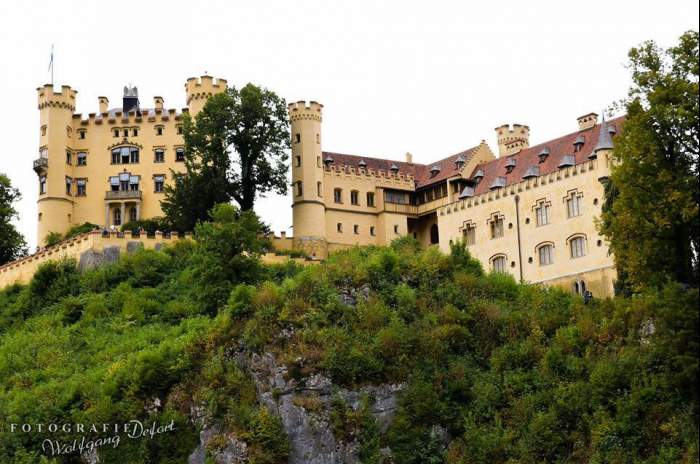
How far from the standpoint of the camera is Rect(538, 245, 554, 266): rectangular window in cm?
7200

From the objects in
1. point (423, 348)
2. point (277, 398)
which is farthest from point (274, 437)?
point (423, 348)

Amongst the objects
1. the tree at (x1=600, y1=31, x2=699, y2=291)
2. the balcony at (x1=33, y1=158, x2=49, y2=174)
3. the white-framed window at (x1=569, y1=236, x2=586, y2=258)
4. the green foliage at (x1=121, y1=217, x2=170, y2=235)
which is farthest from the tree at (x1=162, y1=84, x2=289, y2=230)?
the tree at (x1=600, y1=31, x2=699, y2=291)

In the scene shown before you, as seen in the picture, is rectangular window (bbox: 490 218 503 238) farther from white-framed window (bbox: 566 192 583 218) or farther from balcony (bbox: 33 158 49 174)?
balcony (bbox: 33 158 49 174)

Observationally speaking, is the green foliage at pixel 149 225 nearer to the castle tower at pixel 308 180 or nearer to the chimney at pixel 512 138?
the castle tower at pixel 308 180

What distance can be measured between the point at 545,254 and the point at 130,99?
32514 mm

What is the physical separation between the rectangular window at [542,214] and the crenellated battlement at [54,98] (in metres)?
32.4

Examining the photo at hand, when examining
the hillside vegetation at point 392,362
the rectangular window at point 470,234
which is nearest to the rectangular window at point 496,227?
the rectangular window at point 470,234

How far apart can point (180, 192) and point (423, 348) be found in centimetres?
2808

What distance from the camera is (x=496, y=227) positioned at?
76125mm

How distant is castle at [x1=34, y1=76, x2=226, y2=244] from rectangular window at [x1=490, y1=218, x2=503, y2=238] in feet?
67.6

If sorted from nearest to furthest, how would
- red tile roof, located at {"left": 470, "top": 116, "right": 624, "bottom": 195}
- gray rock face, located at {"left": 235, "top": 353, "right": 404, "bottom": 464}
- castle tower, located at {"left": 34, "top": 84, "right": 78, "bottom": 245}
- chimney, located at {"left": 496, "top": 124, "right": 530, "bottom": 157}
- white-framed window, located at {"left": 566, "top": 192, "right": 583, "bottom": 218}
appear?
gray rock face, located at {"left": 235, "top": 353, "right": 404, "bottom": 464} → white-framed window, located at {"left": 566, "top": 192, "right": 583, "bottom": 218} → red tile roof, located at {"left": 470, "top": 116, "right": 624, "bottom": 195} → castle tower, located at {"left": 34, "top": 84, "right": 78, "bottom": 245} → chimney, located at {"left": 496, "top": 124, "right": 530, "bottom": 157}

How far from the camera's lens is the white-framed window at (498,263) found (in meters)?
75.0

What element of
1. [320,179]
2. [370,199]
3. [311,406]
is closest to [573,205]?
[370,199]

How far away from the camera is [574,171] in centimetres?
7162
